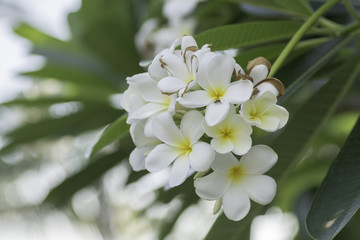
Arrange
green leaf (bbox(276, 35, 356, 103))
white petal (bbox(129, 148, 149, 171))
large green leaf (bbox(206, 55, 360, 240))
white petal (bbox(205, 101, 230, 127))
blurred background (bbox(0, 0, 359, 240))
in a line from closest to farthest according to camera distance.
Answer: white petal (bbox(205, 101, 230, 127)), white petal (bbox(129, 148, 149, 171)), green leaf (bbox(276, 35, 356, 103)), large green leaf (bbox(206, 55, 360, 240)), blurred background (bbox(0, 0, 359, 240))

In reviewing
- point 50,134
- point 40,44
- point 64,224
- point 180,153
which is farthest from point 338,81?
point 64,224

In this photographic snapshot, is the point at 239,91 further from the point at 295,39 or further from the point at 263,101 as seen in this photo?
the point at 295,39

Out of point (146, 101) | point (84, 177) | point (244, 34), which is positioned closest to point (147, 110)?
point (146, 101)

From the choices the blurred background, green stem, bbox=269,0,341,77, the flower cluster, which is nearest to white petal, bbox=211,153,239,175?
the flower cluster

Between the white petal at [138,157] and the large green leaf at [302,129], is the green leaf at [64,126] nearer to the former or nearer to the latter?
the large green leaf at [302,129]

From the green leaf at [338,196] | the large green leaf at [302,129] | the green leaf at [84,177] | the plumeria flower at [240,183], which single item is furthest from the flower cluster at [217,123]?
the green leaf at [84,177]

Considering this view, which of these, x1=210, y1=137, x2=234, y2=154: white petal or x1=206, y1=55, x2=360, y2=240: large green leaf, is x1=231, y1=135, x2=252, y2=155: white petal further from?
x1=206, y1=55, x2=360, y2=240: large green leaf
